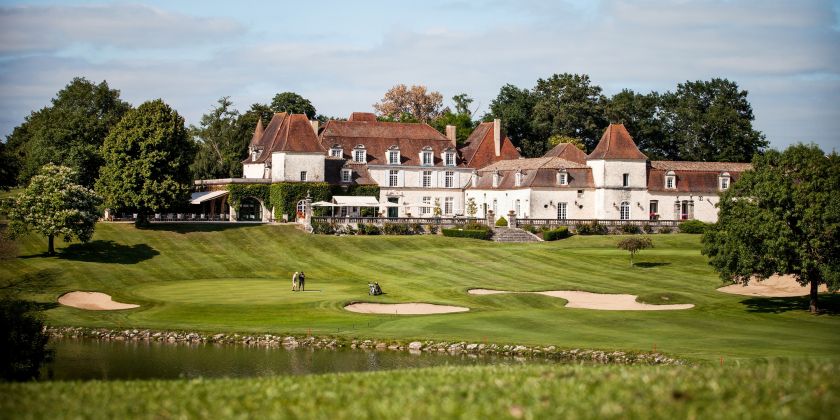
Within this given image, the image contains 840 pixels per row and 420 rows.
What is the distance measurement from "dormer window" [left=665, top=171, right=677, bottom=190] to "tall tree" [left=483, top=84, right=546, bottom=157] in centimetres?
2790

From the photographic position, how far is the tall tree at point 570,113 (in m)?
106

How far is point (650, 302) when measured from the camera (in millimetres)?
45156

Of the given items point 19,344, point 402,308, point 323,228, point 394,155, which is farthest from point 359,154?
point 19,344

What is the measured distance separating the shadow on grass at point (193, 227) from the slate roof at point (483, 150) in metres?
25.1

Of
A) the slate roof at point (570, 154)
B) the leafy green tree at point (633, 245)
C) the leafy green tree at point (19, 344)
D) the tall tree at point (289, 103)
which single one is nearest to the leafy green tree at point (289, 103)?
the tall tree at point (289, 103)

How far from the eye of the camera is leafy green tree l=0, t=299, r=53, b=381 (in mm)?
26078

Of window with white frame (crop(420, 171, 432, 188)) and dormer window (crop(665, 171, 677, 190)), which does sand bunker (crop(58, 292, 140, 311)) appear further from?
dormer window (crop(665, 171, 677, 190))

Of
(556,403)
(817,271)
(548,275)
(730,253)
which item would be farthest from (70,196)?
(556,403)

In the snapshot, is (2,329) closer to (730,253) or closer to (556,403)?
(556,403)

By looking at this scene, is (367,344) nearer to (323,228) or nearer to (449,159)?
(323,228)

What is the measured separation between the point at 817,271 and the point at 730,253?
3.97 meters

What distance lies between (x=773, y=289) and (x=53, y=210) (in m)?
42.2

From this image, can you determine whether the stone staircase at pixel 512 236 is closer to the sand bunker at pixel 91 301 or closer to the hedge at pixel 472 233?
the hedge at pixel 472 233

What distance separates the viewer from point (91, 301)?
46.6 m
